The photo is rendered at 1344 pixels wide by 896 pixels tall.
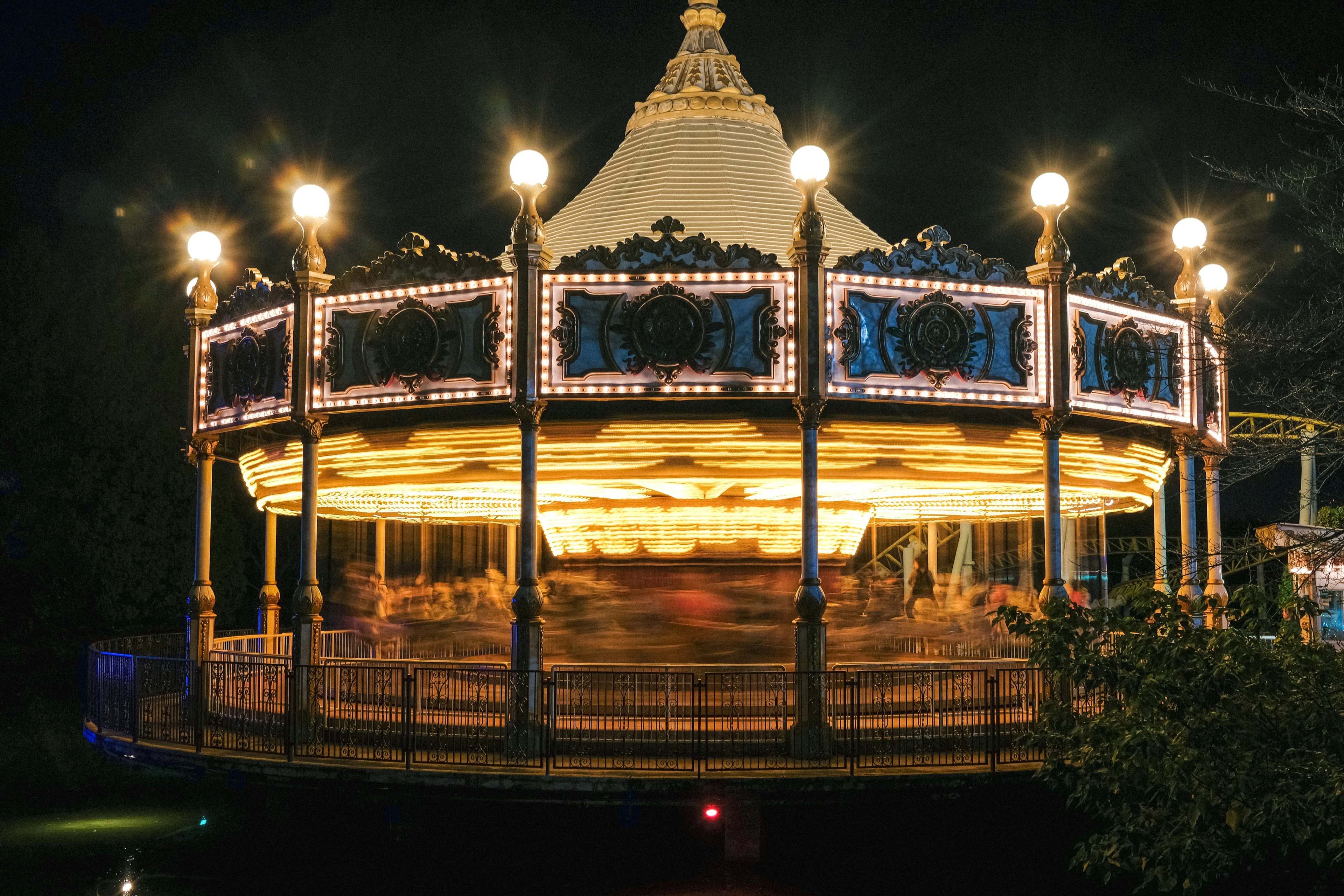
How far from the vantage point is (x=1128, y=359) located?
45.9 ft

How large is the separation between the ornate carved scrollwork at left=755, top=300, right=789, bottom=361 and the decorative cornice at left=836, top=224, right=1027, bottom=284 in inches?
33.7

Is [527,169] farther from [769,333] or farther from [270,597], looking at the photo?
[270,597]

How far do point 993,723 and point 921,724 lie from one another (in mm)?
652

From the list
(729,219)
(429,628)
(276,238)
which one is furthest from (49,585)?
(729,219)

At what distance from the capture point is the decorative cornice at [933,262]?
41.4ft

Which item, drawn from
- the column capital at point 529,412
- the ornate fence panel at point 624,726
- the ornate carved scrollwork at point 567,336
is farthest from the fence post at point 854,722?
the ornate carved scrollwork at point 567,336

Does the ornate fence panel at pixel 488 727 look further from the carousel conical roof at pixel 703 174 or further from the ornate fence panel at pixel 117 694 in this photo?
the carousel conical roof at pixel 703 174

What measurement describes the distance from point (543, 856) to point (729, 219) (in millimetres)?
7419

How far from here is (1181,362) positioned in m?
14.5

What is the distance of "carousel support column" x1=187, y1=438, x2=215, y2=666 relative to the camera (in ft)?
52.0

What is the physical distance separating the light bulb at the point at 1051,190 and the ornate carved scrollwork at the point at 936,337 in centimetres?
148

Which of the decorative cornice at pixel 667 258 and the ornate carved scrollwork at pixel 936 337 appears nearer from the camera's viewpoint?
the decorative cornice at pixel 667 258

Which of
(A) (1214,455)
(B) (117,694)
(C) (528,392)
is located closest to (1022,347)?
(A) (1214,455)

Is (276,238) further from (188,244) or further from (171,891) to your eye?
(171,891)
